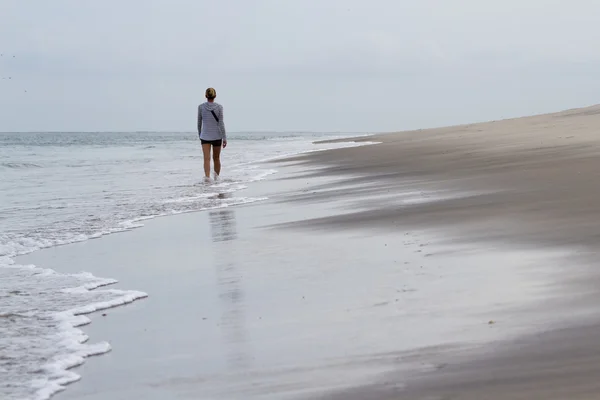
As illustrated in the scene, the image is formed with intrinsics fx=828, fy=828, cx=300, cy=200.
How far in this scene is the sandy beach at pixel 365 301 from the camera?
291 cm

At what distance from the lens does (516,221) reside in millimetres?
5961

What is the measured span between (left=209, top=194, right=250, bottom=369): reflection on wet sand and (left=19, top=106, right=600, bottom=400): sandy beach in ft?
0.06

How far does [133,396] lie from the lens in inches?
117

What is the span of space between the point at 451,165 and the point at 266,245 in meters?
6.77

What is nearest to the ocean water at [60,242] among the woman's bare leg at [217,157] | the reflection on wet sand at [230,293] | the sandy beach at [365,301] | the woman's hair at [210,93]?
the sandy beach at [365,301]

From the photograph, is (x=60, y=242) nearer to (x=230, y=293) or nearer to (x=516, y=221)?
(x=230, y=293)

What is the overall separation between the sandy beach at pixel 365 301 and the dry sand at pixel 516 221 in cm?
1

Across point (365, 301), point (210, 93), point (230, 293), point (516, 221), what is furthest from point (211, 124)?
point (365, 301)

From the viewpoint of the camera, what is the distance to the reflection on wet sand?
346 cm

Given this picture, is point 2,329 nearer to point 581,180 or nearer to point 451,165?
point 581,180

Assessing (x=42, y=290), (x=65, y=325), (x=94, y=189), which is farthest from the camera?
(x=94, y=189)

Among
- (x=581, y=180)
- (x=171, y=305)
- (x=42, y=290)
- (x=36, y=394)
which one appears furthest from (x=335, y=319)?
(x=581, y=180)

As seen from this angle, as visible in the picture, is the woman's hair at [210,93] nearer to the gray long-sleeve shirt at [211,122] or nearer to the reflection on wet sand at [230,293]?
the gray long-sleeve shirt at [211,122]

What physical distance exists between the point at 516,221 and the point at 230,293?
2.37m
